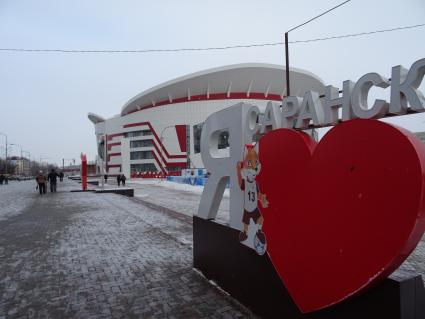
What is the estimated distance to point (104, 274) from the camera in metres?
5.29

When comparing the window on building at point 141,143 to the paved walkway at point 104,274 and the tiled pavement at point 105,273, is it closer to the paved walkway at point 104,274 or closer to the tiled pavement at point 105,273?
the tiled pavement at point 105,273

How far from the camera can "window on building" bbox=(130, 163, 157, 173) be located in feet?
236

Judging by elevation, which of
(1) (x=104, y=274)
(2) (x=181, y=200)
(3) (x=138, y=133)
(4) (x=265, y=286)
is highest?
(3) (x=138, y=133)

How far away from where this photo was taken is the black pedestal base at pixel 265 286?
2.49 meters

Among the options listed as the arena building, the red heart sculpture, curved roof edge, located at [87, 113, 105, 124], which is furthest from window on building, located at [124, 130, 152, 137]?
the red heart sculpture

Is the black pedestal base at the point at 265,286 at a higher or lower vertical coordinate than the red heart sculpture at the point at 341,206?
lower

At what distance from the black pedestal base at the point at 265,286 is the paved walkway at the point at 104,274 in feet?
0.77

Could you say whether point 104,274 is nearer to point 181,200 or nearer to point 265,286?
point 265,286

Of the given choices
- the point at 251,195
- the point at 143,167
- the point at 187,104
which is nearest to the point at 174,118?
the point at 187,104

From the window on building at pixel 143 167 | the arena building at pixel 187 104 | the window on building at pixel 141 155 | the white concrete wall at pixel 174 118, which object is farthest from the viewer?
the window on building at pixel 141 155

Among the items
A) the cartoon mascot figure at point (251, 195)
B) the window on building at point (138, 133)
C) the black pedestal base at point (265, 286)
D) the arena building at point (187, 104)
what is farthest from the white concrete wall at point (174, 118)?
the cartoon mascot figure at point (251, 195)

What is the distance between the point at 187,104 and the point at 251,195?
214ft

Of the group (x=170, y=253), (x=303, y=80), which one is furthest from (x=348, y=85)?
(x=303, y=80)

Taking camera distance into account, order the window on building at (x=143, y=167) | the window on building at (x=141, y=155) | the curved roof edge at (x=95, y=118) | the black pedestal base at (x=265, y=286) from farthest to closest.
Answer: the curved roof edge at (x=95, y=118)
the window on building at (x=141, y=155)
the window on building at (x=143, y=167)
the black pedestal base at (x=265, y=286)
